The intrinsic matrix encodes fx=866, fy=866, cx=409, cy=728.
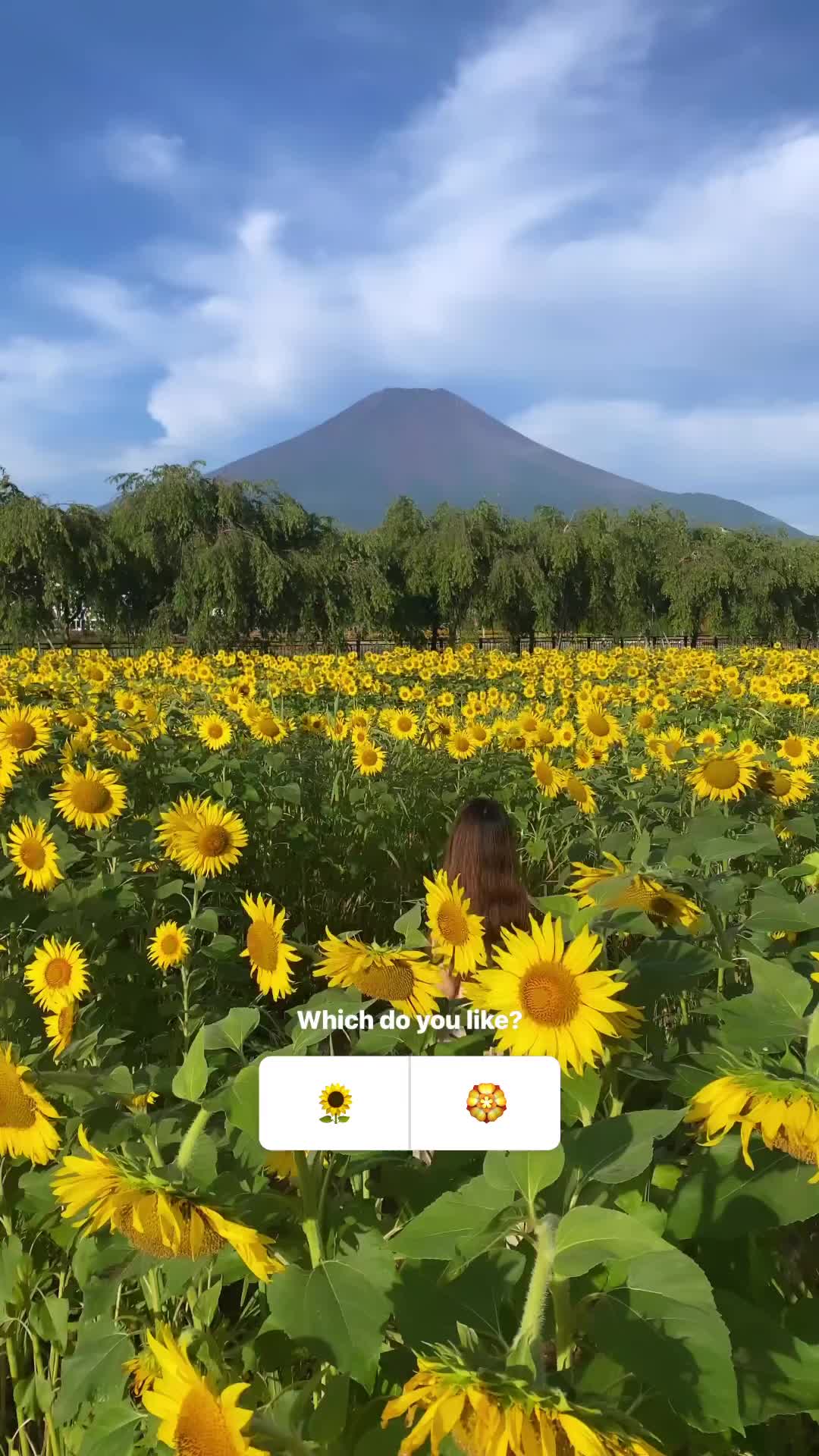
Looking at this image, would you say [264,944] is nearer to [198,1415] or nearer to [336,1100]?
[336,1100]

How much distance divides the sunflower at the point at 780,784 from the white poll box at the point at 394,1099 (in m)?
2.15

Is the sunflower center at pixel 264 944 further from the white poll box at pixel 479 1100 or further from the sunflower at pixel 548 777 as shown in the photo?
the sunflower at pixel 548 777

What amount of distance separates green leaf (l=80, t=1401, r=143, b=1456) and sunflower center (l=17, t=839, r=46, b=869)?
1813 mm

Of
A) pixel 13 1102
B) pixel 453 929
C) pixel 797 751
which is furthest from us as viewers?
pixel 797 751

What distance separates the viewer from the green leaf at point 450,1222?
2.51 ft

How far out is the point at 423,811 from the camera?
5227 mm

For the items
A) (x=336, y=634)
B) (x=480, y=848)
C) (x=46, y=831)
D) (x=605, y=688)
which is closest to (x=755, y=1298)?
(x=480, y=848)

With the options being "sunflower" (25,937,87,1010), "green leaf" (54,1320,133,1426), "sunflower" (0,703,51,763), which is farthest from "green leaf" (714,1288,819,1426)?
"sunflower" (0,703,51,763)

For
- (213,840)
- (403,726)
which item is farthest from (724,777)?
(403,726)

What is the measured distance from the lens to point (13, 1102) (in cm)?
114

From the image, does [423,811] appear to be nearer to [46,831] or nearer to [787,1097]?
[46,831]

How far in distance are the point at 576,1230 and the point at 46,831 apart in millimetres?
2427

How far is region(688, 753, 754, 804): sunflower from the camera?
280 cm

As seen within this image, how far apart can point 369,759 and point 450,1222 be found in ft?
14.4
